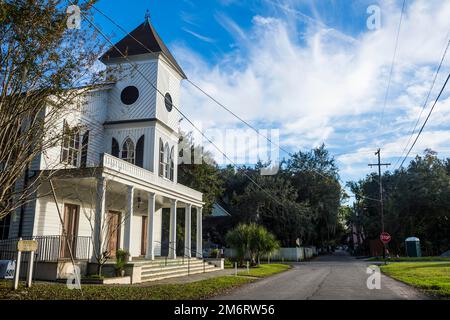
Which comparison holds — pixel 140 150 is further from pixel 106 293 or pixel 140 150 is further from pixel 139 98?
pixel 106 293

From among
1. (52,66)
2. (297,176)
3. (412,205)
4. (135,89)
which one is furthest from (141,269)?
(412,205)

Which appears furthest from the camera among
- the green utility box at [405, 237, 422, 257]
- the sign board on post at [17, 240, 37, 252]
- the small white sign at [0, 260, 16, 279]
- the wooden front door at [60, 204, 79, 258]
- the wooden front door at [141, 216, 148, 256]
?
the green utility box at [405, 237, 422, 257]

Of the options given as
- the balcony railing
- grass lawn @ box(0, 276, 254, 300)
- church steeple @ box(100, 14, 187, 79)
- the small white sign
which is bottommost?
grass lawn @ box(0, 276, 254, 300)

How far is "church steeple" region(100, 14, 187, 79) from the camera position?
75.9 feet

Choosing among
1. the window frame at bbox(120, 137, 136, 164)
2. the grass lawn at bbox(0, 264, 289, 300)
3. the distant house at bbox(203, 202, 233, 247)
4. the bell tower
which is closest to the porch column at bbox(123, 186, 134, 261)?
the window frame at bbox(120, 137, 136, 164)

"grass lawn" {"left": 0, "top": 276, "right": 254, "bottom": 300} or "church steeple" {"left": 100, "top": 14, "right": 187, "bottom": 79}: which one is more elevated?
"church steeple" {"left": 100, "top": 14, "right": 187, "bottom": 79}

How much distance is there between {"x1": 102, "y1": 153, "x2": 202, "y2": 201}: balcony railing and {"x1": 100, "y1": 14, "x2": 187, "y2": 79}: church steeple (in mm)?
6964

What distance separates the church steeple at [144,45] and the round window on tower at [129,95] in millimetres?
1797

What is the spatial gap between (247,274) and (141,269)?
704 cm

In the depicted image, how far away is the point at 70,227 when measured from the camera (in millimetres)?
18812

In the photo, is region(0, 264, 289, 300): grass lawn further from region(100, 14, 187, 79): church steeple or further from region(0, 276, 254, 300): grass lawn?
region(100, 14, 187, 79): church steeple

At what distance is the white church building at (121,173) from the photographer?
16.6 meters

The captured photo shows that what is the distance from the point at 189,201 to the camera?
83.4ft
